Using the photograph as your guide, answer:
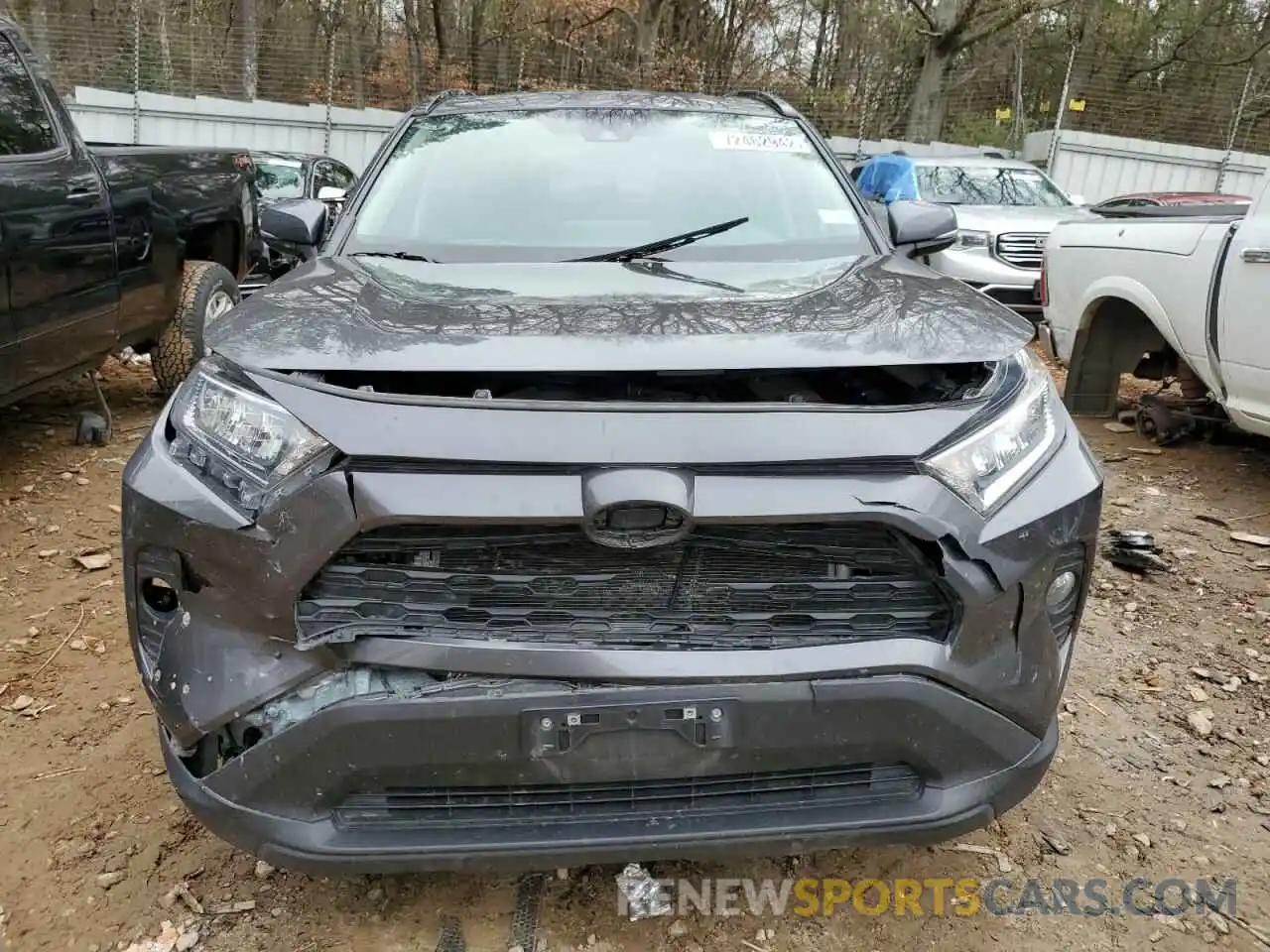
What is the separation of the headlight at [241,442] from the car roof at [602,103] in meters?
2.00

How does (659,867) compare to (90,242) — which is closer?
(659,867)

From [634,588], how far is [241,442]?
29.8 inches

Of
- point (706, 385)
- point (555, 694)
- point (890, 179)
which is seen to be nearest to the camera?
point (555, 694)

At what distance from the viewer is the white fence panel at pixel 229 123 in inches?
626

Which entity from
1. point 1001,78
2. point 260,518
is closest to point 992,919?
point 260,518

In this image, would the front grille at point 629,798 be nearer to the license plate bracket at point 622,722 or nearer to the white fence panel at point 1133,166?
the license plate bracket at point 622,722

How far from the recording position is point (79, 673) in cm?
306

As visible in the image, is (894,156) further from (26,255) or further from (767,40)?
(767,40)

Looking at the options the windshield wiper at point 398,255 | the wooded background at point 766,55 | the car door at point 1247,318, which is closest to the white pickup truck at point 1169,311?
the car door at point 1247,318

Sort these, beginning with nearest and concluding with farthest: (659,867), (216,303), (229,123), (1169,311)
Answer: (659,867), (1169,311), (216,303), (229,123)

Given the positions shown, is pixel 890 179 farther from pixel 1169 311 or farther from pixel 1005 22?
pixel 1005 22

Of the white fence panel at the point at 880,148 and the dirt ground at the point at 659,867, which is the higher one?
the white fence panel at the point at 880,148

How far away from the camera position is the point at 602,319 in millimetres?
2031

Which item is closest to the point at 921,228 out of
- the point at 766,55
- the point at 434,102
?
the point at 434,102
